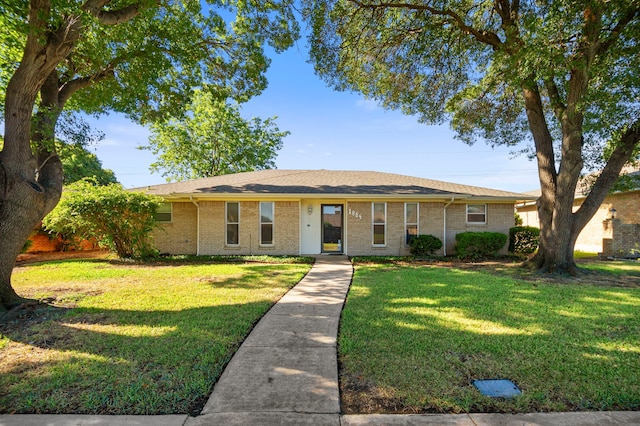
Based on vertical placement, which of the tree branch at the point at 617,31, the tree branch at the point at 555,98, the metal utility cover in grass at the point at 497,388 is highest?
the tree branch at the point at 617,31

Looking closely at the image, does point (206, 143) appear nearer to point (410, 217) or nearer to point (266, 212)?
point (266, 212)

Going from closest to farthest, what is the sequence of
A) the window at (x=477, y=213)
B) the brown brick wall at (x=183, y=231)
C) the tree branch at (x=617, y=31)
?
1. the tree branch at (x=617, y=31)
2. the brown brick wall at (x=183, y=231)
3. the window at (x=477, y=213)

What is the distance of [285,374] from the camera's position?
2904mm

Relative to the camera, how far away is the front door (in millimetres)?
12828

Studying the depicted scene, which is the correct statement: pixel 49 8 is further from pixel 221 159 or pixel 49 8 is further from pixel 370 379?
pixel 221 159

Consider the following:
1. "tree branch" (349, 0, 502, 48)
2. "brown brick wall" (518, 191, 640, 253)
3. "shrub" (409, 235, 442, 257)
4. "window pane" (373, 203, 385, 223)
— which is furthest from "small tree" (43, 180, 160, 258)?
"brown brick wall" (518, 191, 640, 253)

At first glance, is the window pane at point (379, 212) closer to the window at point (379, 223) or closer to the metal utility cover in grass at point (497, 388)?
the window at point (379, 223)

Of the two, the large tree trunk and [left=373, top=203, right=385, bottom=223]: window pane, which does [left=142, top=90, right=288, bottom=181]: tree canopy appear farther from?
the large tree trunk

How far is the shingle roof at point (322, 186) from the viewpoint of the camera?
1190 centimetres

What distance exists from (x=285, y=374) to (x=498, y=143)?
493 inches

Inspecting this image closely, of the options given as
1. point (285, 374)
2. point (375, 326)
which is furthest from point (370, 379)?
point (375, 326)

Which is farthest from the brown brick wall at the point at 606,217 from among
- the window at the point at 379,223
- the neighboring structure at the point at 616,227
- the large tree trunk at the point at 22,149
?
the large tree trunk at the point at 22,149

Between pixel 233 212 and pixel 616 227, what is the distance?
17097 millimetres

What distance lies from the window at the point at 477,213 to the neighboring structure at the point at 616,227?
10.00ft
